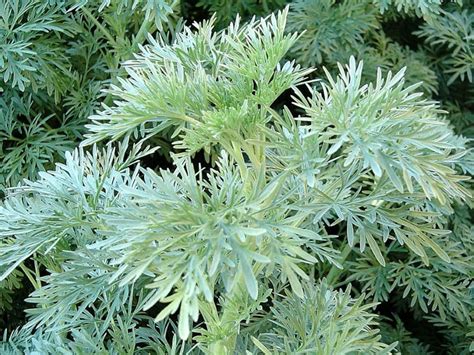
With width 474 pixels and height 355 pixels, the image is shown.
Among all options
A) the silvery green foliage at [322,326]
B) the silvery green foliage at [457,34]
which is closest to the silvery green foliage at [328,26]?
the silvery green foliage at [457,34]

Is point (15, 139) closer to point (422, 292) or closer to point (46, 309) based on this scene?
point (46, 309)

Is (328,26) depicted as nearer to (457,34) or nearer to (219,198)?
(457,34)

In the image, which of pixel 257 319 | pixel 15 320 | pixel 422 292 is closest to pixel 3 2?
pixel 15 320

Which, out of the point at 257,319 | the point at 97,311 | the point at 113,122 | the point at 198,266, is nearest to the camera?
the point at 198,266

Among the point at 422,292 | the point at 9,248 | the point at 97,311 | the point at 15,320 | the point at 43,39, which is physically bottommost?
the point at 15,320

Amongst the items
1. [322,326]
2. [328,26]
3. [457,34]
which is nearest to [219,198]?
[322,326]

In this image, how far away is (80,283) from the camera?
0.86 meters

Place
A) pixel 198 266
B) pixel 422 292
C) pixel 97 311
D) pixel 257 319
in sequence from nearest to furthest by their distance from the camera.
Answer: pixel 198 266 < pixel 97 311 < pixel 257 319 < pixel 422 292

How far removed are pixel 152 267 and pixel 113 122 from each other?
0.57ft

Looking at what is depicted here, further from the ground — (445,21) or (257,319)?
(445,21)

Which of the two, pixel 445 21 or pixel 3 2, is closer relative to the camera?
pixel 3 2

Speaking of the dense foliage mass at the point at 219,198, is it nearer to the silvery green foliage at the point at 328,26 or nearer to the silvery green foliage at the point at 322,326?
the silvery green foliage at the point at 322,326

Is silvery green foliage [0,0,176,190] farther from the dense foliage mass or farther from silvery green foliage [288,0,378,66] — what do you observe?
silvery green foliage [288,0,378,66]

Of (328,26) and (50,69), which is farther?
(328,26)
